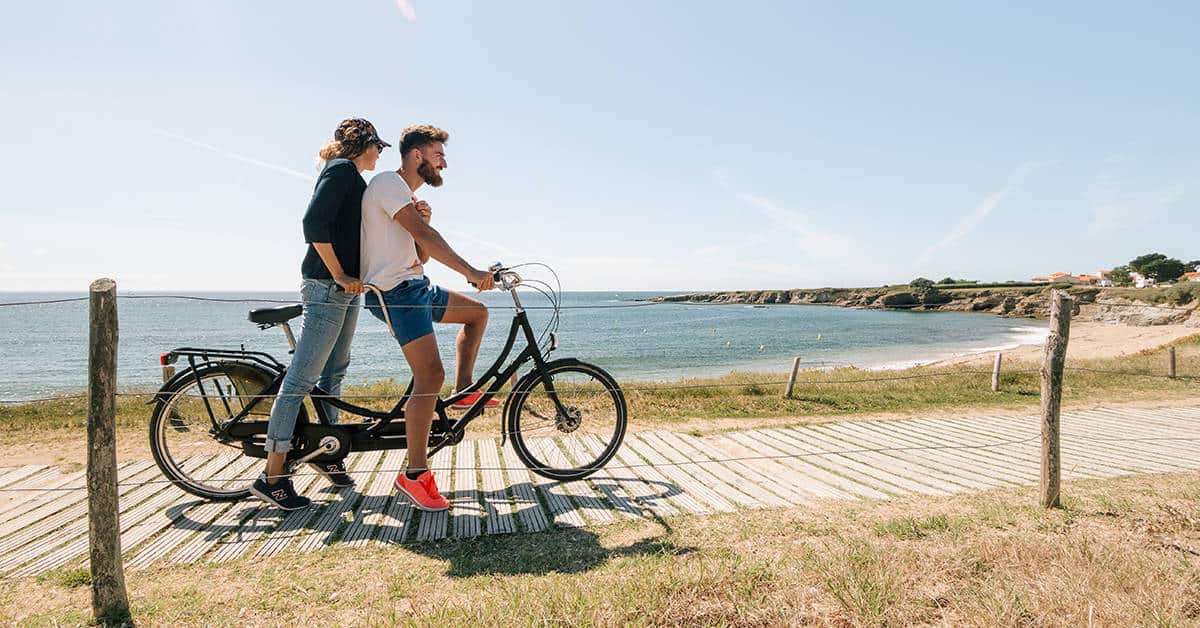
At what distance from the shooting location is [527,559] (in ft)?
10.0

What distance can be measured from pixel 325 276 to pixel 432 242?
693 millimetres

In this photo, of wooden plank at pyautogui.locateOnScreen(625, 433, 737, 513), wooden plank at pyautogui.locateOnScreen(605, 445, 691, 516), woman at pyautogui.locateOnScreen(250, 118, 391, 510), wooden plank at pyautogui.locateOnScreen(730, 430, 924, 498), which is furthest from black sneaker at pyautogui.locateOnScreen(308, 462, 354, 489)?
wooden plank at pyautogui.locateOnScreen(730, 430, 924, 498)

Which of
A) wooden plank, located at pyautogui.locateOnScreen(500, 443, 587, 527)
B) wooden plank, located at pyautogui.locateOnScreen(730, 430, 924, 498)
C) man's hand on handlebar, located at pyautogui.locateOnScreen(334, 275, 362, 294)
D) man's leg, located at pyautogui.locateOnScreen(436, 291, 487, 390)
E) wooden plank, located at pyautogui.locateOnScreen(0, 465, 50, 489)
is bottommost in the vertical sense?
wooden plank, located at pyautogui.locateOnScreen(730, 430, 924, 498)

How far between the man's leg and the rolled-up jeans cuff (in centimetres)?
108

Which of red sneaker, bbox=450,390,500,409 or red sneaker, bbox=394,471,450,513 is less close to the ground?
red sneaker, bbox=450,390,500,409

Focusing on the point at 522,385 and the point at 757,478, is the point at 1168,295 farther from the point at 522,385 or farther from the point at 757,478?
the point at 522,385

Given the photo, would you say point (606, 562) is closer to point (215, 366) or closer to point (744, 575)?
point (744, 575)

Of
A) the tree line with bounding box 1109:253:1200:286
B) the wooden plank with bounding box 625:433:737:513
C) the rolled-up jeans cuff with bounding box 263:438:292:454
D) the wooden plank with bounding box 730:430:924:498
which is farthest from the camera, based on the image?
the tree line with bounding box 1109:253:1200:286

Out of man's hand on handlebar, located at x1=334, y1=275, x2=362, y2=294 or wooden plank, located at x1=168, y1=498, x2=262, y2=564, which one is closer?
wooden plank, located at x1=168, y1=498, x2=262, y2=564

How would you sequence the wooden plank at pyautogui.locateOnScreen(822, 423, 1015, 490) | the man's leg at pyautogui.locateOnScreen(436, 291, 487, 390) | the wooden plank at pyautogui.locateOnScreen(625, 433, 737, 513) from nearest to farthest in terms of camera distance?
1. the man's leg at pyautogui.locateOnScreen(436, 291, 487, 390)
2. the wooden plank at pyautogui.locateOnScreen(625, 433, 737, 513)
3. the wooden plank at pyautogui.locateOnScreen(822, 423, 1015, 490)

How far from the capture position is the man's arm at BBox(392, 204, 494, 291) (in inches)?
133

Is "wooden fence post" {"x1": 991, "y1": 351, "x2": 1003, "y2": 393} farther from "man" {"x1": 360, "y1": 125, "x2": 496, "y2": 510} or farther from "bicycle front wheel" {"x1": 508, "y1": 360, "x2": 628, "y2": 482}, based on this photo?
"man" {"x1": 360, "y1": 125, "x2": 496, "y2": 510}

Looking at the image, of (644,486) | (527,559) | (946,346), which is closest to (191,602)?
(527,559)

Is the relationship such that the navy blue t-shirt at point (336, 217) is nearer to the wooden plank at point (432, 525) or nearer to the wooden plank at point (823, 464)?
the wooden plank at point (432, 525)
